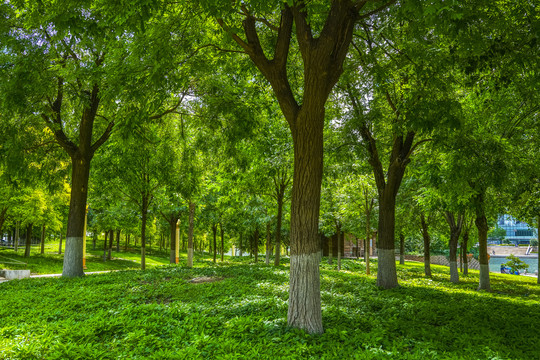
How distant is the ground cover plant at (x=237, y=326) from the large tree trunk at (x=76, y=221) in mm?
2308

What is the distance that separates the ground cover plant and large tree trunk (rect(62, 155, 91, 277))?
231cm

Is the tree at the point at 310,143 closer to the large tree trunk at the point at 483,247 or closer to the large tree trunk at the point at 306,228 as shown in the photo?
the large tree trunk at the point at 306,228

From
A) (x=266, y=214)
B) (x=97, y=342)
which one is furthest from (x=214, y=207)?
(x=97, y=342)

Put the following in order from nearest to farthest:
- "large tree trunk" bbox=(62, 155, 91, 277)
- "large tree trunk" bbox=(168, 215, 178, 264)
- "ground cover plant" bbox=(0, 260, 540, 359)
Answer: "ground cover plant" bbox=(0, 260, 540, 359), "large tree trunk" bbox=(62, 155, 91, 277), "large tree trunk" bbox=(168, 215, 178, 264)

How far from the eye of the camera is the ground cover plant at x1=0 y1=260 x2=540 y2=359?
510 cm

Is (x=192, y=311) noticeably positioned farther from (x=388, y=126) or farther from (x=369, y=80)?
(x=388, y=126)

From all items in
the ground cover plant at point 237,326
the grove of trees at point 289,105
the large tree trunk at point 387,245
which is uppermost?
the grove of trees at point 289,105

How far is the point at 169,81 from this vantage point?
8.41m

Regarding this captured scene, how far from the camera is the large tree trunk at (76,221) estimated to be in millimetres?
12586

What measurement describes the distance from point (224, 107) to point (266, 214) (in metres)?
12.9

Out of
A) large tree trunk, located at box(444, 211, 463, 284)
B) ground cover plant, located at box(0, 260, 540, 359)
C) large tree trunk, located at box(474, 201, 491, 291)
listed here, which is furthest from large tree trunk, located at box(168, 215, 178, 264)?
large tree trunk, located at box(474, 201, 491, 291)

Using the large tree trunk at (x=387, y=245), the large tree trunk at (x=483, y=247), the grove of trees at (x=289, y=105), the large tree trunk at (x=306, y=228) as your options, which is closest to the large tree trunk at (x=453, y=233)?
the grove of trees at (x=289, y=105)

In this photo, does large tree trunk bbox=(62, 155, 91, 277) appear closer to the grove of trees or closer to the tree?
the grove of trees

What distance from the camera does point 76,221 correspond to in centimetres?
1266
